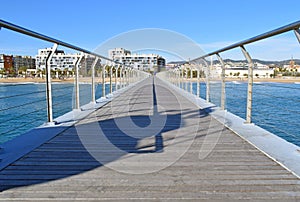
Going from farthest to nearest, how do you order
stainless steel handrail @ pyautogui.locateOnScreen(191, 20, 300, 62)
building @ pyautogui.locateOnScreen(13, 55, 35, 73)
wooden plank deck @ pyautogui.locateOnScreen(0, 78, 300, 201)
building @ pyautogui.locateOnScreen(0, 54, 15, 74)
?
building @ pyautogui.locateOnScreen(13, 55, 35, 73) < building @ pyautogui.locateOnScreen(0, 54, 15, 74) < stainless steel handrail @ pyautogui.locateOnScreen(191, 20, 300, 62) < wooden plank deck @ pyautogui.locateOnScreen(0, 78, 300, 201)

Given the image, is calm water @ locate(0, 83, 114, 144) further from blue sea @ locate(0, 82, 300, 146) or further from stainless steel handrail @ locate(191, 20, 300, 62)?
stainless steel handrail @ locate(191, 20, 300, 62)

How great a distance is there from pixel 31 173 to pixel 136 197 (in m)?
0.65

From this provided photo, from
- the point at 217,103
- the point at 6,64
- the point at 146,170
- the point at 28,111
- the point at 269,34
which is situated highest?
the point at 269,34

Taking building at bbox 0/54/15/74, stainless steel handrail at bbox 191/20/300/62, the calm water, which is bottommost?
the calm water

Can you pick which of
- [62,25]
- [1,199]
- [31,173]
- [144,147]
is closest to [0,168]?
[31,173]

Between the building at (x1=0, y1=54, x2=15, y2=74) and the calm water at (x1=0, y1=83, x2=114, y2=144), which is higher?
the building at (x1=0, y1=54, x2=15, y2=74)

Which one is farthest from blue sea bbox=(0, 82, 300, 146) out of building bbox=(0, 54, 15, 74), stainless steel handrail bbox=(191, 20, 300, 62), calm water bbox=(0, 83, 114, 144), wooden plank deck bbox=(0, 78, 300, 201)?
wooden plank deck bbox=(0, 78, 300, 201)

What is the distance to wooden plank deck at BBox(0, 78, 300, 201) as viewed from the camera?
1.36 meters

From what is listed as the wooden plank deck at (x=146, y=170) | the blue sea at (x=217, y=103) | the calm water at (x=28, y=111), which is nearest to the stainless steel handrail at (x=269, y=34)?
the blue sea at (x=217, y=103)

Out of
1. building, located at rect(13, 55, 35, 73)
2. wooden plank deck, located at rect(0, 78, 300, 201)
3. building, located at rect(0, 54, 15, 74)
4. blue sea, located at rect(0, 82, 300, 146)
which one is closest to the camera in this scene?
wooden plank deck, located at rect(0, 78, 300, 201)

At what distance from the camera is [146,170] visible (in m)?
1.68

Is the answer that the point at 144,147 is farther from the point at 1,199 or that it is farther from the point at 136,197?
the point at 1,199

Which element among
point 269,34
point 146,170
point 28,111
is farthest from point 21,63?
point 28,111

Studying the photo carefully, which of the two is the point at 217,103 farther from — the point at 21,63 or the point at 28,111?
the point at 21,63
